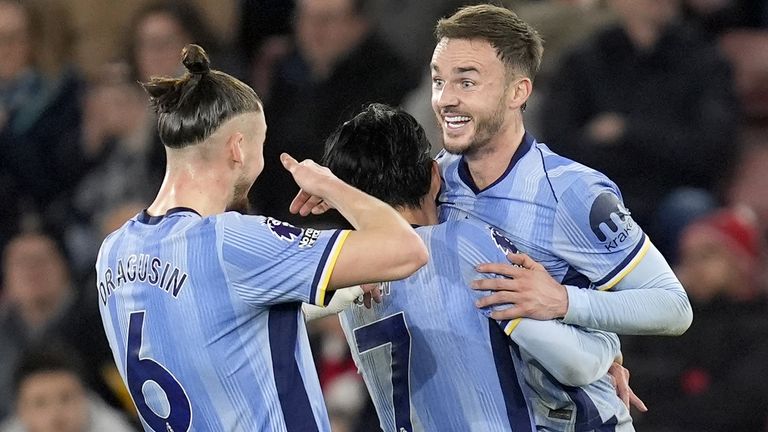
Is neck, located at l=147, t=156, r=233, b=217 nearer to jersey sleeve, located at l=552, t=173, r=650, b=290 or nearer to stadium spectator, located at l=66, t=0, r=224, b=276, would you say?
jersey sleeve, located at l=552, t=173, r=650, b=290

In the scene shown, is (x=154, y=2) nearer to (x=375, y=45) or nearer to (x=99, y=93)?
(x=99, y=93)

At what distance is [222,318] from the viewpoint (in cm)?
317

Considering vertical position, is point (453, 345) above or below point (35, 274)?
above

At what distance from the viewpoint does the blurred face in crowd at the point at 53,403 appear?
6508mm

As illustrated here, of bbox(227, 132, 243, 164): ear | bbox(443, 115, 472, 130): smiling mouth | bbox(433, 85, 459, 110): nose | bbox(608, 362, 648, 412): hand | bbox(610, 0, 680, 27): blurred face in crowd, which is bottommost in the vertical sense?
bbox(608, 362, 648, 412): hand

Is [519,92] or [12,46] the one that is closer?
[519,92]

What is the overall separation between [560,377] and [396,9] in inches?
170

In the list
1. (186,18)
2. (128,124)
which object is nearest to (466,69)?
(186,18)

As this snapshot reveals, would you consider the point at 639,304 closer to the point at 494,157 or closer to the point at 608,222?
the point at 608,222

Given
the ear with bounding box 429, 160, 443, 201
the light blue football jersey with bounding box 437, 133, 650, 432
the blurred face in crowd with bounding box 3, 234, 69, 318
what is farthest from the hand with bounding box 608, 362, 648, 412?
the blurred face in crowd with bounding box 3, 234, 69, 318

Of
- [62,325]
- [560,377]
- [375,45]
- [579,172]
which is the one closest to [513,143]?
[579,172]

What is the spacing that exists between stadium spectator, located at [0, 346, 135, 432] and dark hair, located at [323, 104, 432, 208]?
3458mm

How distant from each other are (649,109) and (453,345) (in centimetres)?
342

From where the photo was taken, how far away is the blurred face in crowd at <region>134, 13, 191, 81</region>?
7.49 metres
